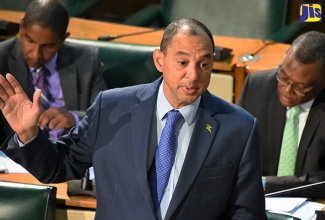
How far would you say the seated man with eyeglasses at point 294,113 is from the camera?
11.6ft

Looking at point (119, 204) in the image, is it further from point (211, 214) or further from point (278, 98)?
point (278, 98)

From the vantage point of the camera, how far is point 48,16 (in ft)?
13.1

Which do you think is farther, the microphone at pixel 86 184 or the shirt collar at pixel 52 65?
the shirt collar at pixel 52 65

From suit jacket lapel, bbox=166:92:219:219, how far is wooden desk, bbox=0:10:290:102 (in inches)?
73.0

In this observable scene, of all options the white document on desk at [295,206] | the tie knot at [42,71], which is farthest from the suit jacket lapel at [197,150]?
the tie knot at [42,71]

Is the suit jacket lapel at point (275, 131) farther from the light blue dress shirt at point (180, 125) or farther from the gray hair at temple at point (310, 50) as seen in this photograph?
the light blue dress shirt at point (180, 125)

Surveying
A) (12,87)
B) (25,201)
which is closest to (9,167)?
(25,201)

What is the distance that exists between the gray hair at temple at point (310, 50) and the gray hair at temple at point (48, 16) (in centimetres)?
110

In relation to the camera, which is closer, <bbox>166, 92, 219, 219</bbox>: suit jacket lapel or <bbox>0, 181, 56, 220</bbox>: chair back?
<bbox>166, 92, 219, 219</bbox>: suit jacket lapel

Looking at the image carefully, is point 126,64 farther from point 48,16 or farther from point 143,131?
point 143,131

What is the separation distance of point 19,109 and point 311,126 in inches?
62.3

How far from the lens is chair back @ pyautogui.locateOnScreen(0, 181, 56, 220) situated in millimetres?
2904

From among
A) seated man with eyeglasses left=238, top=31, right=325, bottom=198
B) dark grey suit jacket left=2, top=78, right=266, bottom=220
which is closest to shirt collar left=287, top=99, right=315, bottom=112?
Result: seated man with eyeglasses left=238, top=31, right=325, bottom=198

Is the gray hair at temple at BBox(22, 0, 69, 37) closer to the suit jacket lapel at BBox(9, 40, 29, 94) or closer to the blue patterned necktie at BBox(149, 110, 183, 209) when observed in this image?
the suit jacket lapel at BBox(9, 40, 29, 94)
